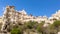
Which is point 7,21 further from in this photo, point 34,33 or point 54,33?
point 54,33

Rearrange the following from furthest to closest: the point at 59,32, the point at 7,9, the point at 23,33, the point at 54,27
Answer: the point at 7,9
the point at 54,27
the point at 23,33
the point at 59,32

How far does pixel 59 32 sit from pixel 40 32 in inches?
230

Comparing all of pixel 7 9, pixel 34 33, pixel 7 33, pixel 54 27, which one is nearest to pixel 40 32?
pixel 34 33

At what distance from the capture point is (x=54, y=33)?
141ft

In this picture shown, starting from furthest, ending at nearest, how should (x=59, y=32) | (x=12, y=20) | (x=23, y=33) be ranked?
(x=12, y=20), (x=23, y=33), (x=59, y=32)

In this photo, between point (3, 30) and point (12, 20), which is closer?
point (3, 30)

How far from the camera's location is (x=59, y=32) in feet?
137

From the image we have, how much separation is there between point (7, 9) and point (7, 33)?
Answer: 12.1 metres

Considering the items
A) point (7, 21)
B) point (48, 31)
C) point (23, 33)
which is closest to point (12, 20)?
point (7, 21)

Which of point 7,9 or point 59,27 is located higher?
point 7,9

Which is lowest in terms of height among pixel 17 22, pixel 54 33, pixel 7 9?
pixel 54 33

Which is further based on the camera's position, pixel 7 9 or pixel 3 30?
pixel 7 9

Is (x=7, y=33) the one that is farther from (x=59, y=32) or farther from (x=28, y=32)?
Result: (x=59, y=32)

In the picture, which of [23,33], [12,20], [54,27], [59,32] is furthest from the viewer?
[12,20]
